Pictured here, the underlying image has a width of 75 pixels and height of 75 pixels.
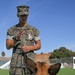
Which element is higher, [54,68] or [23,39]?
[23,39]

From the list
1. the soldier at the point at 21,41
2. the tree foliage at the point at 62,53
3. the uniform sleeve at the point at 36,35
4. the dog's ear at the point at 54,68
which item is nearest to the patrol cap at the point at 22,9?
the soldier at the point at 21,41

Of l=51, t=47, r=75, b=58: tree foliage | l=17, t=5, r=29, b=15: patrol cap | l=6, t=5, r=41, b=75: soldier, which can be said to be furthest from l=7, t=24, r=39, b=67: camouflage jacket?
l=51, t=47, r=75, b=58: tree foliage

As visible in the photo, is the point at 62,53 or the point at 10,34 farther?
the point at 62,53

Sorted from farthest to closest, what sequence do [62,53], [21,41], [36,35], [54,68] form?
[62,53] < [36,35] < [21,41] < [54,68]

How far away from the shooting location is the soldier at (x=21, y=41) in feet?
19.4

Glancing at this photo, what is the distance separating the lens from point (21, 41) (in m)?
6.00

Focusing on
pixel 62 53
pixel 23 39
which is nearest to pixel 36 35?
pixel 23 39

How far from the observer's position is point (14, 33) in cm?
605

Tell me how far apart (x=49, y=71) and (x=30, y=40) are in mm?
1858

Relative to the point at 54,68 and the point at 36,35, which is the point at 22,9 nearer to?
the point at 36,35

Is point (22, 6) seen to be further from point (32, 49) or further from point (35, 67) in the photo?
point (35, 67)

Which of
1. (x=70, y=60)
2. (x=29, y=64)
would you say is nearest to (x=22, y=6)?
(x=29, y=64)

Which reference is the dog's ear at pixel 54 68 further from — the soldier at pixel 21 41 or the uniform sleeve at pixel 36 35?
the uniform sleeve at pixel 36 35

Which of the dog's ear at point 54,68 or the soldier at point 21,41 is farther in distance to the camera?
the soldier at point 21,41
